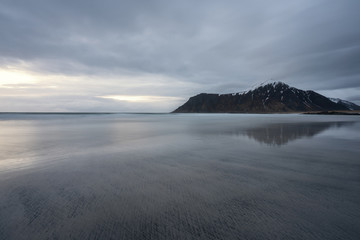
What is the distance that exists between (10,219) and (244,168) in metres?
6.36

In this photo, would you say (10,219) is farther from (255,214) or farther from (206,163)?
(206,163)

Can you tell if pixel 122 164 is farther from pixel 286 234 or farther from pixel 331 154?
pixel 331 154

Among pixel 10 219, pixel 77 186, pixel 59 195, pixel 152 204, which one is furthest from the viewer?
pixel 77 186

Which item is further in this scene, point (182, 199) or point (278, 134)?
point (278, 134)

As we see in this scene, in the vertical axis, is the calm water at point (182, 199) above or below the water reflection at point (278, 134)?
above

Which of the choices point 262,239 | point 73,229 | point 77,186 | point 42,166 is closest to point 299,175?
point 262,239

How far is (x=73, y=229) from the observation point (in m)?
3.00

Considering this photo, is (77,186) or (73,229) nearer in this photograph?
(73,229)

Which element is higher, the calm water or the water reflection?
the calm water

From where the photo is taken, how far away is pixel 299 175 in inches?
211

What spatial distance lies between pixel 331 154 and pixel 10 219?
11.5 m

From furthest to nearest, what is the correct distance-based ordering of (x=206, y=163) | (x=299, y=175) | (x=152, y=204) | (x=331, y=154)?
(x=331, y=154) < (x=206, y=163) < (x=299, y=175) < (x=152, y=204)

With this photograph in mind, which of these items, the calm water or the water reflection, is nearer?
the calm water

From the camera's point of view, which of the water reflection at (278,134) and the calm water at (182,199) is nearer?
the calm water at (182,199)
